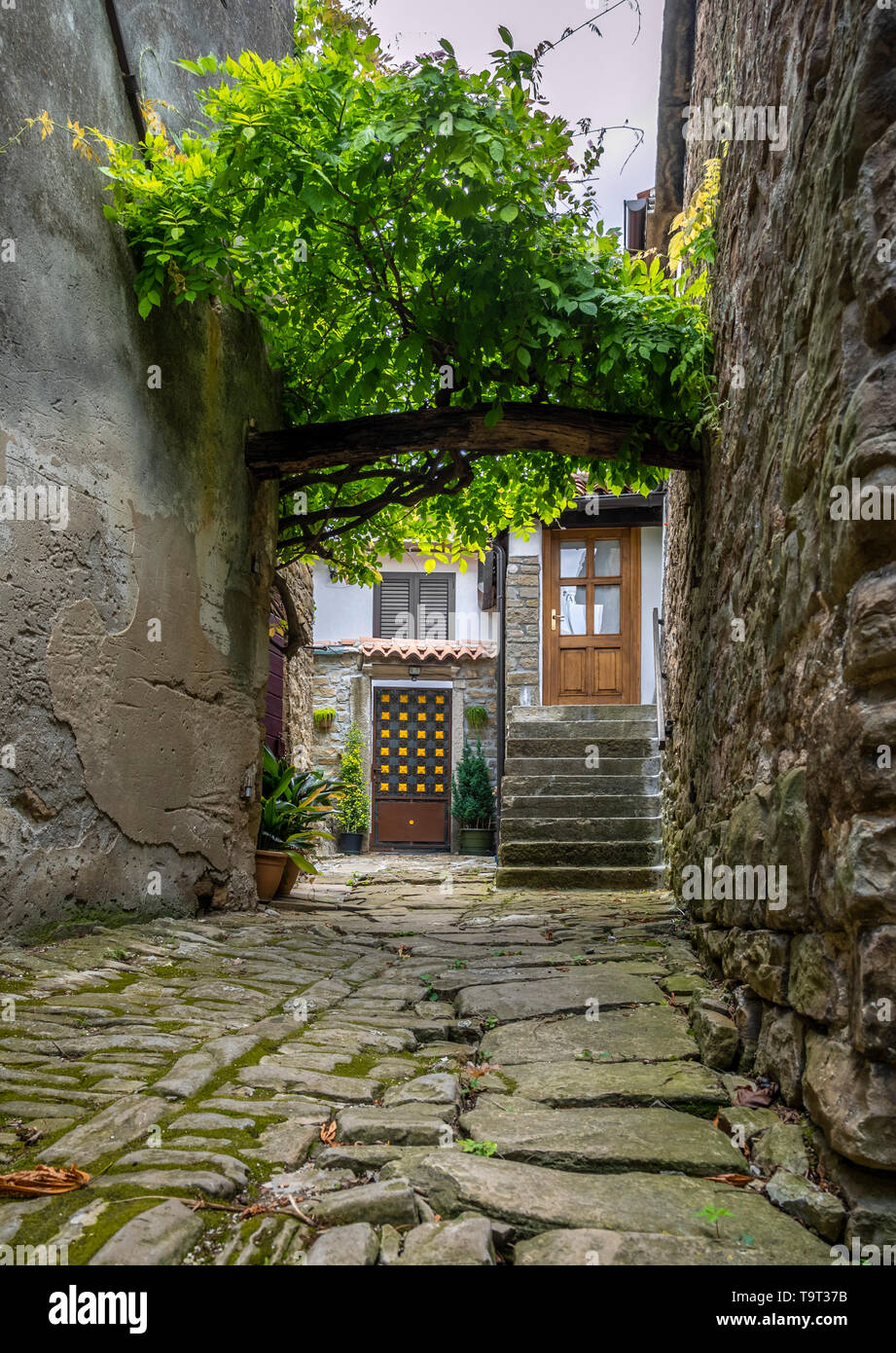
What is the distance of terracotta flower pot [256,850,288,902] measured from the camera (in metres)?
5.46

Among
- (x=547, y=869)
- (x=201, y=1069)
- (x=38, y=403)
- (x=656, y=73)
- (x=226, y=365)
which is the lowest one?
(x=547, y=869)

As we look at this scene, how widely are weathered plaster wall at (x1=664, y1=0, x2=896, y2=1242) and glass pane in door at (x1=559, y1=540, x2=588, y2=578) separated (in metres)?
7.15

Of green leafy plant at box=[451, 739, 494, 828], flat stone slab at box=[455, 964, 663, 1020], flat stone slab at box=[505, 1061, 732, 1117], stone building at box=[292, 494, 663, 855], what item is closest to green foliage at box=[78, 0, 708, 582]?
stone building at box=[292, 494, 663, 855]

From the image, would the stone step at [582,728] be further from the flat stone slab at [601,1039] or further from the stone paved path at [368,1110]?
the flat stone slab at [601,1039]

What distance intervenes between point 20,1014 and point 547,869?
4.94 metres

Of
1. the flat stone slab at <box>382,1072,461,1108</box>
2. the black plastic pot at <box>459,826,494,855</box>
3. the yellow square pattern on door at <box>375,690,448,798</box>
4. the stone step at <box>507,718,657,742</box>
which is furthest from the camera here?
the yellow square pattern on door at <box>375,690,448,798</box>

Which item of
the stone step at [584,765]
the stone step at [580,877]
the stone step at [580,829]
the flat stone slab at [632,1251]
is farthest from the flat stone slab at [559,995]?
the stone step at [584,765]

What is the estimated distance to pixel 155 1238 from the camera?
1.34 m

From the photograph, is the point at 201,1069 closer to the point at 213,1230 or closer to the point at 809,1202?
the point at 213,1230

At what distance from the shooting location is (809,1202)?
5.04ft

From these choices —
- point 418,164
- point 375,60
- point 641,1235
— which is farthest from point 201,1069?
point 375,60

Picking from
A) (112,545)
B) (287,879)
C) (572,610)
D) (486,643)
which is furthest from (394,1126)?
(486,643)

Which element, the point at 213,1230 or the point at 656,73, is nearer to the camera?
the point at 213,1230

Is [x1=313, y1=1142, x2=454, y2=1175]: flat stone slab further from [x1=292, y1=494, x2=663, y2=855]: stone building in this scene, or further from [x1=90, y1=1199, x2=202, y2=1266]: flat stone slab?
[x1=292, y1=494, x2=663, y2=855]: stone building
